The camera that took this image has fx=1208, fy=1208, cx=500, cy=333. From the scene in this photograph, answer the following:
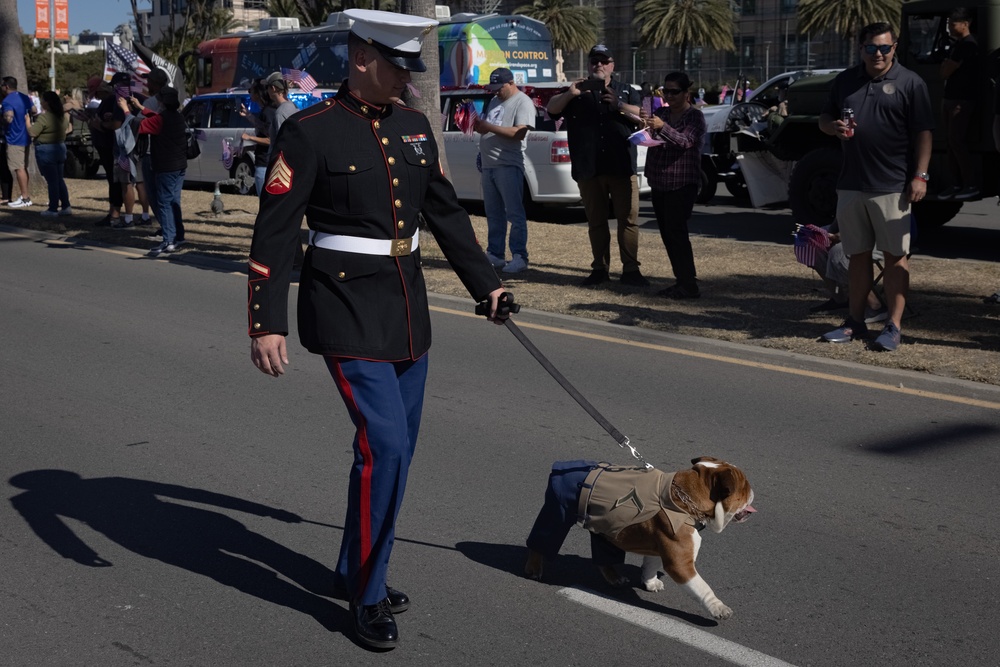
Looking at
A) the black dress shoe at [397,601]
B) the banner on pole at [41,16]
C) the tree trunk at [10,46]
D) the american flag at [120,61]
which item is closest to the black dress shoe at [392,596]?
the black dress shoe at [397,601]

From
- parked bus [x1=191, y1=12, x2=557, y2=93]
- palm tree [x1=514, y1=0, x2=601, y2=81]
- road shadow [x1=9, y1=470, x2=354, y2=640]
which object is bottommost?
road shadow [x1=9, y1=470, x2=354, y2=640]

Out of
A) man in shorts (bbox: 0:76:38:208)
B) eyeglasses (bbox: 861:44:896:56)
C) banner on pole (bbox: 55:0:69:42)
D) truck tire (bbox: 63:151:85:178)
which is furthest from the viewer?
banner on pole (bbox: 55:0:69:42)

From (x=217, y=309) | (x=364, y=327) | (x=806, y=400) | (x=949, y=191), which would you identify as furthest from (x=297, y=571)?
(x=949, y=191)

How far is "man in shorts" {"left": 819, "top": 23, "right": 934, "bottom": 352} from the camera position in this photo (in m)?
7.76

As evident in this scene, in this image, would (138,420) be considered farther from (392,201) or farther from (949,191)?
(949,191)

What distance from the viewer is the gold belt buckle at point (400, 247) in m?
3.98

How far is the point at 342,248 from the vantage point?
391 centimetres

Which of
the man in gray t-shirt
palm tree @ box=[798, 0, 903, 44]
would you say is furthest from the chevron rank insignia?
palm tree @ box=[798, 0, 903, 44]

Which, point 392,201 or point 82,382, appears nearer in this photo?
point 392,201

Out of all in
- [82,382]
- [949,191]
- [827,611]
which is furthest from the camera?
[949,191]

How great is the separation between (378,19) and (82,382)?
456 cm

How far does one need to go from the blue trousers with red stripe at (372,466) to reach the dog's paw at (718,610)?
3.50ft

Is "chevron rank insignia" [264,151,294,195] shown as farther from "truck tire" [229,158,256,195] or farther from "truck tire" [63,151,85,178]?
"truck tire" [63,151,85,178]

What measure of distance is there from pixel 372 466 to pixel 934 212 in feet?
40.3
